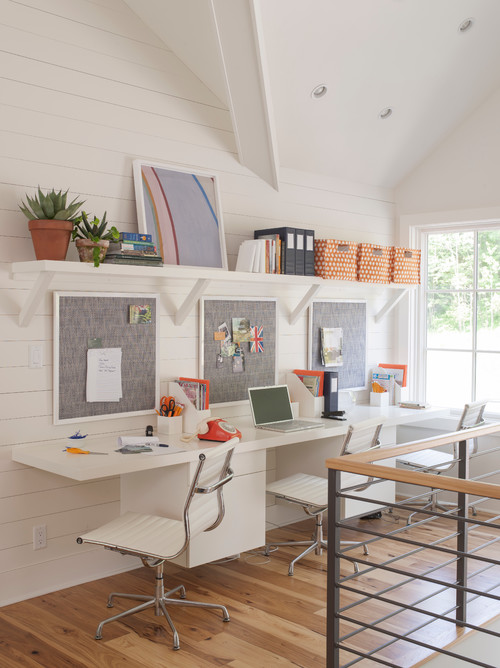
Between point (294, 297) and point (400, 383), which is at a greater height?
point (294, 297)

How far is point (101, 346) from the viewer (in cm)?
350

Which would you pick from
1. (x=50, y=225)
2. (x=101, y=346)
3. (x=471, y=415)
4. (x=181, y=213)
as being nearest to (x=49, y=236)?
(x=50, y=225)

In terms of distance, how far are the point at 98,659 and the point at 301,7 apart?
309 cm

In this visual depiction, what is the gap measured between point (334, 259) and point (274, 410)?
1042 mm

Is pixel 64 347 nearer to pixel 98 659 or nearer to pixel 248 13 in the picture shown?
pixel 98 659

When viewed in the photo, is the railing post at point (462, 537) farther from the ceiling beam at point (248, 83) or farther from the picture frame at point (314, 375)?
the ceiling beam at point (248, 83)

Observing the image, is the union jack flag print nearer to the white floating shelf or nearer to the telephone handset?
the white floating shelf

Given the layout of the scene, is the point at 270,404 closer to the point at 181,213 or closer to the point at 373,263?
the point at 181,213

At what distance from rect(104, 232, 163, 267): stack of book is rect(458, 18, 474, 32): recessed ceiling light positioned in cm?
227

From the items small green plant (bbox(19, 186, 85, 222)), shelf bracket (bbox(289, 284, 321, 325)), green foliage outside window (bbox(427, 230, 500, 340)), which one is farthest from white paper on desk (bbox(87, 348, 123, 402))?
green foliage outside window (bbox(427, 230, 500, 340))

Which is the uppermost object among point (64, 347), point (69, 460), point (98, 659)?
point (64, 347)

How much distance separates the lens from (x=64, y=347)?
3359 millimetres

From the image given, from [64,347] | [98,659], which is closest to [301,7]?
[64,347]

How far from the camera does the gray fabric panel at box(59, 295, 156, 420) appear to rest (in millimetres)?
3371
